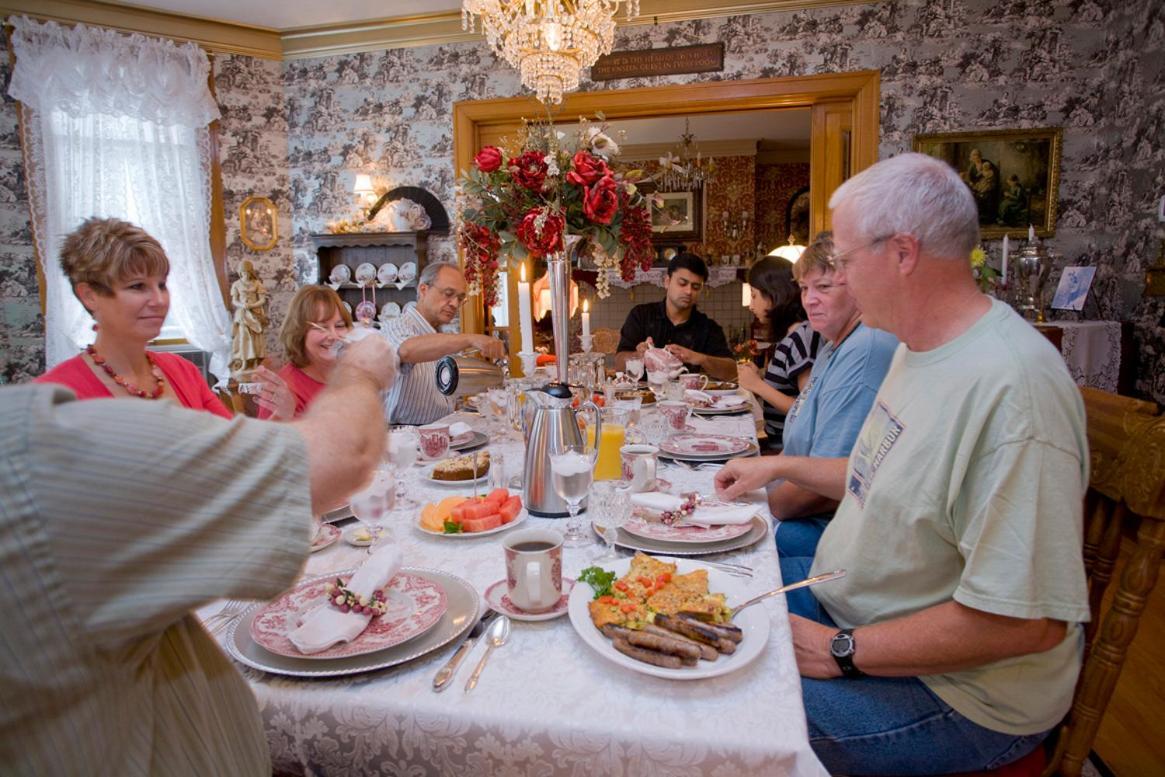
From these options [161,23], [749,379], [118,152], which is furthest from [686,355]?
[161,23]

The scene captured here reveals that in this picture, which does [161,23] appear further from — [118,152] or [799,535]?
[799,535]

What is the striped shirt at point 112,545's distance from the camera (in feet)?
1.55

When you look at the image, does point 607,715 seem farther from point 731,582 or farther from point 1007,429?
point 1007,429

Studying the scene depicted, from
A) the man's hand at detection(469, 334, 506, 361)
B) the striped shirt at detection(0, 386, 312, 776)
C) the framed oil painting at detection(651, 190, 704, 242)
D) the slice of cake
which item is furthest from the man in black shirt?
the framed oil painting at detection(651, 190, 704, 242)

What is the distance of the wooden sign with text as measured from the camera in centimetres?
473

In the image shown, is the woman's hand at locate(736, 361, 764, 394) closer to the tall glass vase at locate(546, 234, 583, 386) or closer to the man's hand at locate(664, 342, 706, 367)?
the man's hand at locate(664, 342, 706, 367)

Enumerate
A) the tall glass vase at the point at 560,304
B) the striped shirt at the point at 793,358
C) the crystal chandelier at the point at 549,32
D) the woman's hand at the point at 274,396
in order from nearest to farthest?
the tall glass vase at the point at 560,304
the woman's hand at the point at 274,396
the striped shirt at the point at 793,358
the crystal chandelier at the point at 549,32

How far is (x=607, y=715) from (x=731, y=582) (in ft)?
1.26

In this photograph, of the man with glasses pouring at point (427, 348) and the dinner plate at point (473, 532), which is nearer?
the dinner plate at point (473, 532)

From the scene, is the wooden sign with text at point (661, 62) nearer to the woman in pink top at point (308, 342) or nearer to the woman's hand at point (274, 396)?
the woman in pink top at point (308, 342)

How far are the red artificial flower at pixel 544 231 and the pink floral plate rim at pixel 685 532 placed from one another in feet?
2.28

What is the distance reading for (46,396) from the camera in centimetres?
49

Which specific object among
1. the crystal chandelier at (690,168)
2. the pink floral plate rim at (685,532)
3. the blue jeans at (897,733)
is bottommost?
the blue jeans at (897,733)

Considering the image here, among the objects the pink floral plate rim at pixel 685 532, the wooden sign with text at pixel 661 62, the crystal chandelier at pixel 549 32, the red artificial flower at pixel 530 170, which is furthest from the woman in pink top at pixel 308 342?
the wooden sign with text at pixel 661 62
